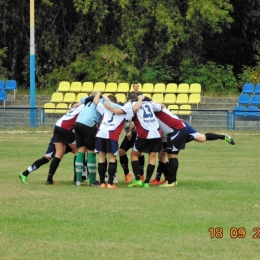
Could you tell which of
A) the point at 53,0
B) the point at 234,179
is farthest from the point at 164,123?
the point at 53,0

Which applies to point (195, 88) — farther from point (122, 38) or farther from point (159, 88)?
point (122, 38)

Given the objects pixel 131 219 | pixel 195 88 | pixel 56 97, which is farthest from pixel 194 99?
pixel 131 219

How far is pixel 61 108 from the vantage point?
31.2 meters

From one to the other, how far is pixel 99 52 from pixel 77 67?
4.06 feet

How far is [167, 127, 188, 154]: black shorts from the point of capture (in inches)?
561

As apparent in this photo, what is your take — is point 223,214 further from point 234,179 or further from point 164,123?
point 234,179

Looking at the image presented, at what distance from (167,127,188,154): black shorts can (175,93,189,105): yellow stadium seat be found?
17937 mm

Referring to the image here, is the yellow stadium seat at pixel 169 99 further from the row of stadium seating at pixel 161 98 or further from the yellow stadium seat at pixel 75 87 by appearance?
the yellow stadium seat at pixel 75 87

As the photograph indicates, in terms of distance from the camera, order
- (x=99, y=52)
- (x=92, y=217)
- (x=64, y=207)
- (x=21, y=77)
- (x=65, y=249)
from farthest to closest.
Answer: (x=21, y=77) < (x=99, y=52) < (x=64, y=207) < (x=92, y=217) < (x=65, y=249)

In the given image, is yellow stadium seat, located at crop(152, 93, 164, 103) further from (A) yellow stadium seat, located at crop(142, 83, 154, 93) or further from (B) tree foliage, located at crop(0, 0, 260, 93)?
(B) tree foliage, located at crop(0, 0, 260, 93)

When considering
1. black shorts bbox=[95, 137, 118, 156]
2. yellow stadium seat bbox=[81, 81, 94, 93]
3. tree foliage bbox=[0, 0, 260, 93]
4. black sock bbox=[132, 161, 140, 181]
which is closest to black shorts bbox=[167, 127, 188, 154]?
black sock bbox=[132, 161, 140, 181]

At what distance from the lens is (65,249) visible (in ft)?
29.3
